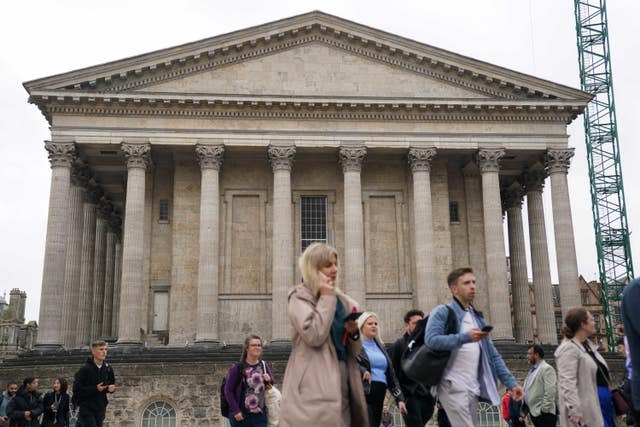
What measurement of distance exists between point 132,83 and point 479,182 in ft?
63.5

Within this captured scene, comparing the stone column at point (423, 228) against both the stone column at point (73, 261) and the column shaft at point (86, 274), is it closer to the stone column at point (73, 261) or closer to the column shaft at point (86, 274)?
the stone column at point (73, 261)

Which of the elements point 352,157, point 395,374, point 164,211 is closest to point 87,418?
point 395,374

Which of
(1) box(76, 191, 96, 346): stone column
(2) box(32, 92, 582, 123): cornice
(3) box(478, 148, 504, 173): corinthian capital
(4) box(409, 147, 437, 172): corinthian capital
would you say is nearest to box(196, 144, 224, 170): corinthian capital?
(2) box(32, 92, 582, 123): cornice

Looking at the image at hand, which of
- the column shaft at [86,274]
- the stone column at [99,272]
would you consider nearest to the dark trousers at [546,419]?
the column shaft at [86,274]

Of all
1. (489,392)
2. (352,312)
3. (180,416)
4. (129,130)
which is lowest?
(180,416)

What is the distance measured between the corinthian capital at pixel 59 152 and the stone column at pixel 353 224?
1329cm

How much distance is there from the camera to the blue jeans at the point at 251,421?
409 inches

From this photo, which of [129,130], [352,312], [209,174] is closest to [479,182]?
[209,174]

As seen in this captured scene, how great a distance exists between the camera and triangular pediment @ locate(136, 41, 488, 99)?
37719 mm

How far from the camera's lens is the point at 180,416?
26.5 m

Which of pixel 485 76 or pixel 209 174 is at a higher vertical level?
pixel 485 76

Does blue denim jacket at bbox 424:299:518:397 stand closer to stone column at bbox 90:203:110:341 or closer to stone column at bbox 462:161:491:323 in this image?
stone column at bbox 462:161:491:323

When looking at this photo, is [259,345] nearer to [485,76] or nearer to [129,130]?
[129,130]

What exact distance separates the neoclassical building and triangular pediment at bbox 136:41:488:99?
0.24ft
